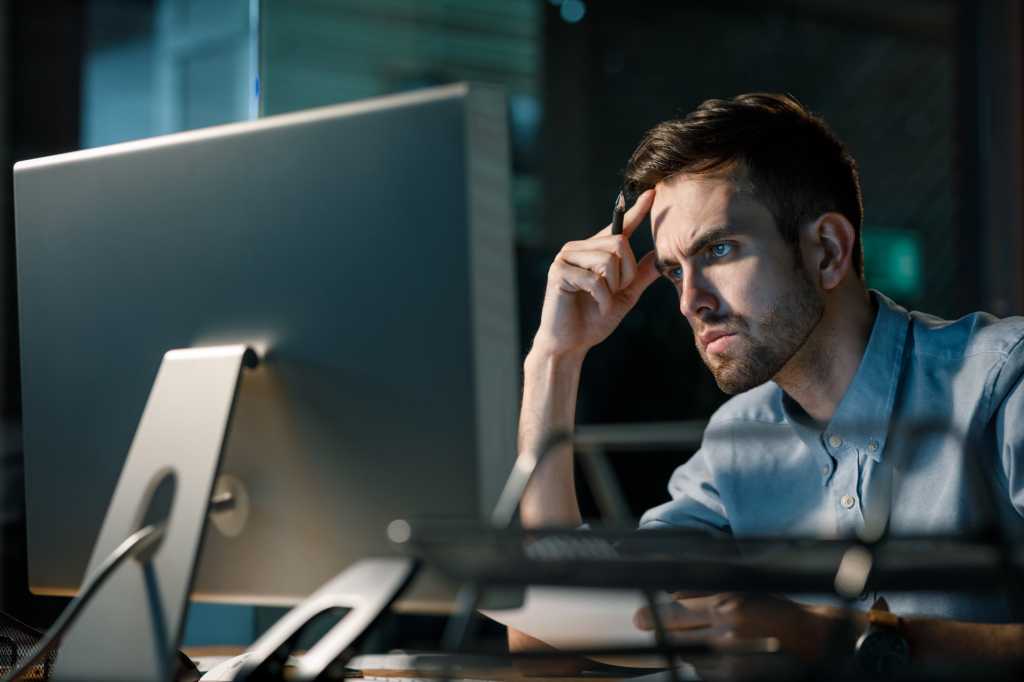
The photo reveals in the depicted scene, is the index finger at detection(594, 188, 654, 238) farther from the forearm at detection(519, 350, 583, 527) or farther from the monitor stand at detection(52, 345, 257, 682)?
the monitor stand at detection(52, 345, 257, 682)

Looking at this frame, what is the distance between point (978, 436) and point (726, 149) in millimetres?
495

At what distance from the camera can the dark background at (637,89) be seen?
2.93 m

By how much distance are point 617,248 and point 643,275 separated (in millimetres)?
161

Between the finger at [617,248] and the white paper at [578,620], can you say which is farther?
the finger at [617,248]

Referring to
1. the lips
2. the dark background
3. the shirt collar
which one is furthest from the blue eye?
the dark background

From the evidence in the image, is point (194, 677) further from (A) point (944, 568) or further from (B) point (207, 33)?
(B) point (207, 33)

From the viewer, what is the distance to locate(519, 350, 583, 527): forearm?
1.43 m

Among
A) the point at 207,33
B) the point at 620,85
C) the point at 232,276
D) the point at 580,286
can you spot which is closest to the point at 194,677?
the point at 232,276

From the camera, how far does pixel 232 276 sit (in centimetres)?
81

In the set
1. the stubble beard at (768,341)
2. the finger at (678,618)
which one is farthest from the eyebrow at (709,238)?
the finger at (678,618)

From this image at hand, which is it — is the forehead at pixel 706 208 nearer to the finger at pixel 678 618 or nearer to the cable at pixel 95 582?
the finger at pixel 678 618

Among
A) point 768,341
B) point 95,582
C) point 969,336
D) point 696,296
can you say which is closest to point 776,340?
point 768,341

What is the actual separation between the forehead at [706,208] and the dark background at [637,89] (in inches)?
49.1

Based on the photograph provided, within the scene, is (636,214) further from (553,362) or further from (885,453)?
(885,453)
